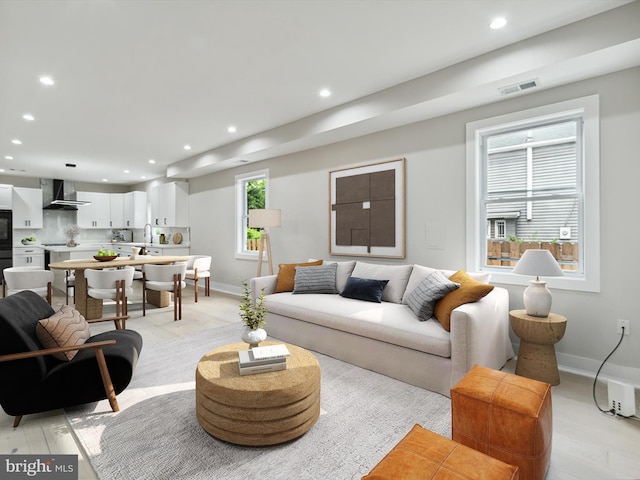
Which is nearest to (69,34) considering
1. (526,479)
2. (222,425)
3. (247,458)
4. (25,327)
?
(25,327)

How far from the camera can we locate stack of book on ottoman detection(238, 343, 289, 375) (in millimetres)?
2115

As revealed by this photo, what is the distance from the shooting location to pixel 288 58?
3125 millimetres

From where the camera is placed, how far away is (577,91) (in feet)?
9.91

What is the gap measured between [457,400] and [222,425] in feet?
4.20

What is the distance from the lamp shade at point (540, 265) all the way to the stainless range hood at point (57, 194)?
968 cm

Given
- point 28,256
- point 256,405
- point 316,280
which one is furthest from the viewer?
point 28,256

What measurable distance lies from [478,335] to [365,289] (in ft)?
4.31

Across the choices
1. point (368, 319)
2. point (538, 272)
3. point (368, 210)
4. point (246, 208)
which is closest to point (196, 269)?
point (246, 208)

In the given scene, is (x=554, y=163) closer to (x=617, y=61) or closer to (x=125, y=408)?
(x=617, y=61)

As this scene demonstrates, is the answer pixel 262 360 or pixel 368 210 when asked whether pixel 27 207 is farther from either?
pixel 262 360

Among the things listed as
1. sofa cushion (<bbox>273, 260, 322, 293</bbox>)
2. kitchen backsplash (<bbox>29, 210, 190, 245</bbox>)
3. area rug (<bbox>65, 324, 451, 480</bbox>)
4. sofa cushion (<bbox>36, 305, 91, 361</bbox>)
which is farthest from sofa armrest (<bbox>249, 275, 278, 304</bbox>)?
kitchen backsplash (<bbox>29, 210, 190, 245</bbox>)

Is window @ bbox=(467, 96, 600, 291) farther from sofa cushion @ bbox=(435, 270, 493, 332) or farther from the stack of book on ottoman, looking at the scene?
the stack of book on ottoman

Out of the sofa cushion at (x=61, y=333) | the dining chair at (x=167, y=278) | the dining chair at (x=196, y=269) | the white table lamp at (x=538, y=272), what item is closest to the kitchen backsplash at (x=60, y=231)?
the dining chair at (x=196, y=269)

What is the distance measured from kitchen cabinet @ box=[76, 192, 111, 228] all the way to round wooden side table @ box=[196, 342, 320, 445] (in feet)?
30.3
